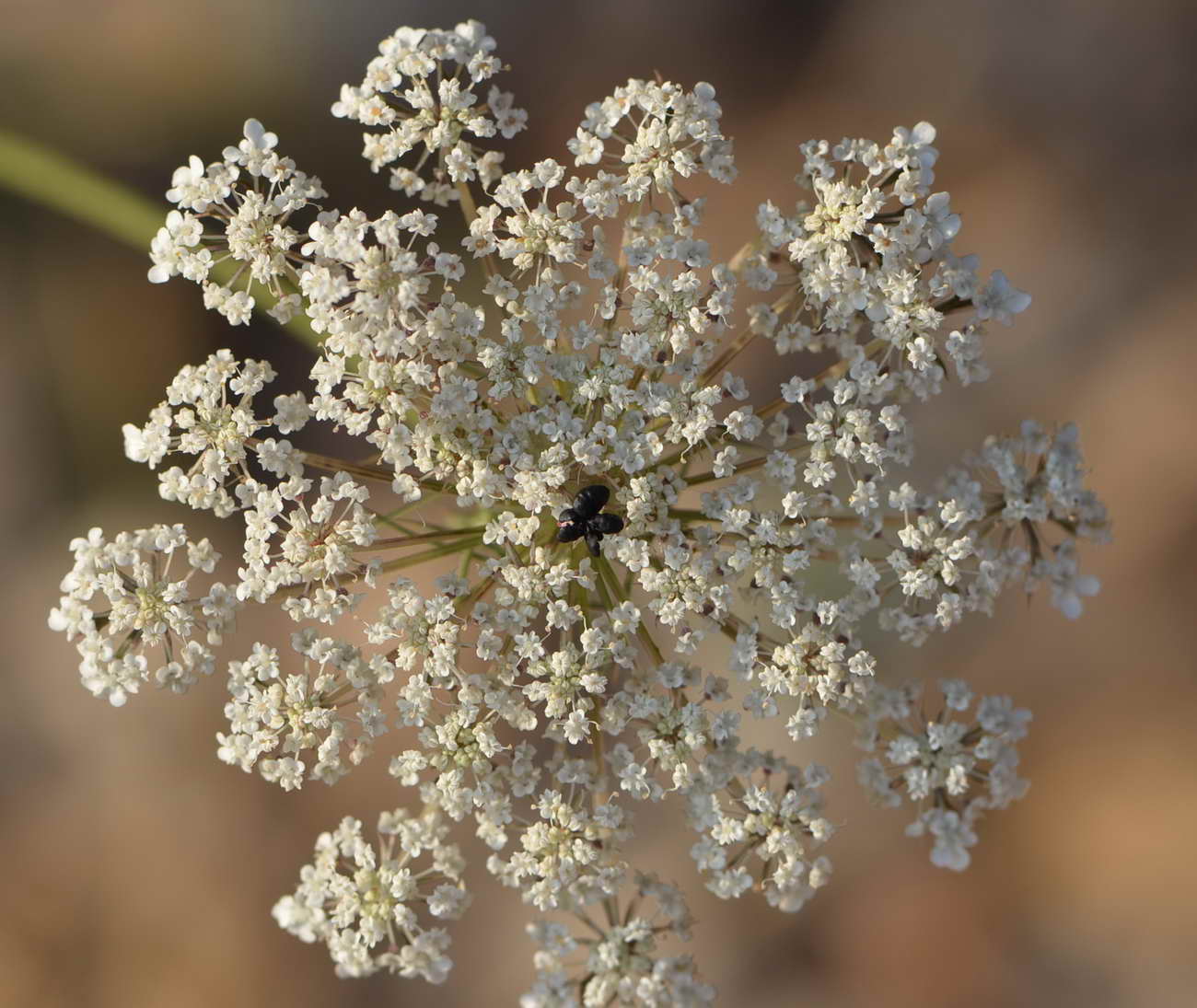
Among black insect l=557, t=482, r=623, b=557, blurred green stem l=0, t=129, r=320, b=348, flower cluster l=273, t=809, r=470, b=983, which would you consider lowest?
flower cluster l=273, t=809, r=470, b=983

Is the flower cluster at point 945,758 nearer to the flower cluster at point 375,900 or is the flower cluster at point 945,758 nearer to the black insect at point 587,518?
the black insect at point 587,518

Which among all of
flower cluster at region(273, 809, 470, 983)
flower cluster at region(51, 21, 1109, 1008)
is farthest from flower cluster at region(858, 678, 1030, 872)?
flower cluster at region(273, 809, 470, 983)

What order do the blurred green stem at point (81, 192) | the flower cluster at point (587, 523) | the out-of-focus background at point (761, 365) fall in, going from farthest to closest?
1. the out-of-focus background at point (761, 365)
2. the blurred green stem at point (81, 192)
3. the flower cluster at point (587, 523)

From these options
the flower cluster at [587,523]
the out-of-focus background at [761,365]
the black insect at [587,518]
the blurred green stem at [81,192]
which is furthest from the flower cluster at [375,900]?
the out-of-focus background at [761,365]

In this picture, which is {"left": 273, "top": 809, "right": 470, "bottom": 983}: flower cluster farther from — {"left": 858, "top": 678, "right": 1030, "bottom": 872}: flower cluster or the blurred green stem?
the blurred green stem

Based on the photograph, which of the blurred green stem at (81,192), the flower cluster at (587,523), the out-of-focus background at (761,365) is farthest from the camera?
the out-of-focus background at (761,365)

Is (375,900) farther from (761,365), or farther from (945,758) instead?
(761,365)

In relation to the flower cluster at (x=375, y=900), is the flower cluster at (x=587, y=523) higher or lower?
higher
